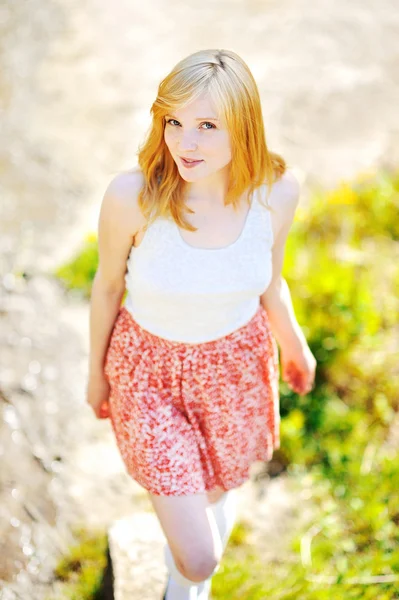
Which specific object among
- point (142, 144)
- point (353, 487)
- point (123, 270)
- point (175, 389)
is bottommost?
point (353, 487)

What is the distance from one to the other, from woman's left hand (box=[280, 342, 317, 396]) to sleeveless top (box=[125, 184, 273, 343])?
31 centimetres

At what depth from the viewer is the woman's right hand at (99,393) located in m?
2.17

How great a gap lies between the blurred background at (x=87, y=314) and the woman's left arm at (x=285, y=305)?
689 millimetres

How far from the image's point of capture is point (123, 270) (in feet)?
6.60

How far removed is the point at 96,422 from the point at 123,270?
1.26 m

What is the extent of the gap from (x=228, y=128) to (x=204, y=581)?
117cm

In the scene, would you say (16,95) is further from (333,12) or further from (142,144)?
(142,144)

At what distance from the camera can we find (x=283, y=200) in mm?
2051

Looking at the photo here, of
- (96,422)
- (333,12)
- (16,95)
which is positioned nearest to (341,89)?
(333,12)

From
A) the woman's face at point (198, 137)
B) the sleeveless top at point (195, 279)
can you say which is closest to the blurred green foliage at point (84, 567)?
the sleeveless top at point (195, 279)

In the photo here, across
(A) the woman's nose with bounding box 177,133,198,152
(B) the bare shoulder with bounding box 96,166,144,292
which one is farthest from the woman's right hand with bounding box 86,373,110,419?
(A) the woman's nose with bounding box 177,133,198,152

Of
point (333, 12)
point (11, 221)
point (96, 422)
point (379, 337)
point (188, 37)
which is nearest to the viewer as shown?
point (96, 422)

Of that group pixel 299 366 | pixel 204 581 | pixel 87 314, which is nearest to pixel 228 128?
pixel 299 366

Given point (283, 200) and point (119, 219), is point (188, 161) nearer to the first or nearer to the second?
point (119, 219)
